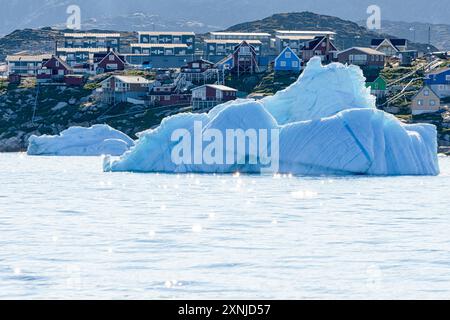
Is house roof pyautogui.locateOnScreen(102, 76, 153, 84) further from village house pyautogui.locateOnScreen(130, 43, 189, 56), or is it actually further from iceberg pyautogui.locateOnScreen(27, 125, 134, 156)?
village house pyautogui.locateOnScreen(130, 43, 189, 56)

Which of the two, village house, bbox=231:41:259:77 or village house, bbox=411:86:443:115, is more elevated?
village house, bbox=231:41:259:77

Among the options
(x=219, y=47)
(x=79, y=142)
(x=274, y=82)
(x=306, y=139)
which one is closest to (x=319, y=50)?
(x=274, y=82)

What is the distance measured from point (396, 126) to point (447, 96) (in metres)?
72.8

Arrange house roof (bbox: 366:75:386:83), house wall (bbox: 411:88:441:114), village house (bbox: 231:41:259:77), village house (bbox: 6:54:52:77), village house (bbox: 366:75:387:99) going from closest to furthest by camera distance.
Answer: house wall (bbox: 411:88:441:114)
village house (bbox: 366:75:387:99)
house roof (bbox: 366:75:386:83)
village house (bbox: 231:41:259:77)
village house (bbox: 6:54:52:77)

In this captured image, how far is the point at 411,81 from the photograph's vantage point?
13338 centimetres

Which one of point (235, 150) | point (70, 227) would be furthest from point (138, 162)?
point (70, 227)

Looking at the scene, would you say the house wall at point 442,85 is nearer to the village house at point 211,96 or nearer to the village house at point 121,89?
the village house at point 211,96

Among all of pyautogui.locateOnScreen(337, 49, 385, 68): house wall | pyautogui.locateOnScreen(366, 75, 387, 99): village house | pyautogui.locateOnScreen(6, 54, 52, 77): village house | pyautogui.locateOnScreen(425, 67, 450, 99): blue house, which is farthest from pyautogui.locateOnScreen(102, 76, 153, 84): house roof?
pyautogui.locateOnScreen(425, 67, 450, 99): blue house

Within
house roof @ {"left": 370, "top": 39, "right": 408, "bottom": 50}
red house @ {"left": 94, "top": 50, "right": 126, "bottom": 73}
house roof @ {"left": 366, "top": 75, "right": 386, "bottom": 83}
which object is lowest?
house roof @ {"left": 366, "top": 75, "right": 386, "bottom": 83}

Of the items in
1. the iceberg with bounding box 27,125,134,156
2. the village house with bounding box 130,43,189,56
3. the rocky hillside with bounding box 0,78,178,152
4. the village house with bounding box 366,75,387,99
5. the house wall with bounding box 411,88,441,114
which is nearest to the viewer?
the iceberg with bounding box 27,125,134,156

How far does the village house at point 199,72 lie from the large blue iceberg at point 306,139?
82.2m

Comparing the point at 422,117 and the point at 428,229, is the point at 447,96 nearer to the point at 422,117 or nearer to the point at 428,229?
the point at 422,117

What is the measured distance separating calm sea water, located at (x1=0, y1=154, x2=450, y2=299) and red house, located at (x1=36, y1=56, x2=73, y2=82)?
9695cm

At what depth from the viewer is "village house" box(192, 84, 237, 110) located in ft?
424
